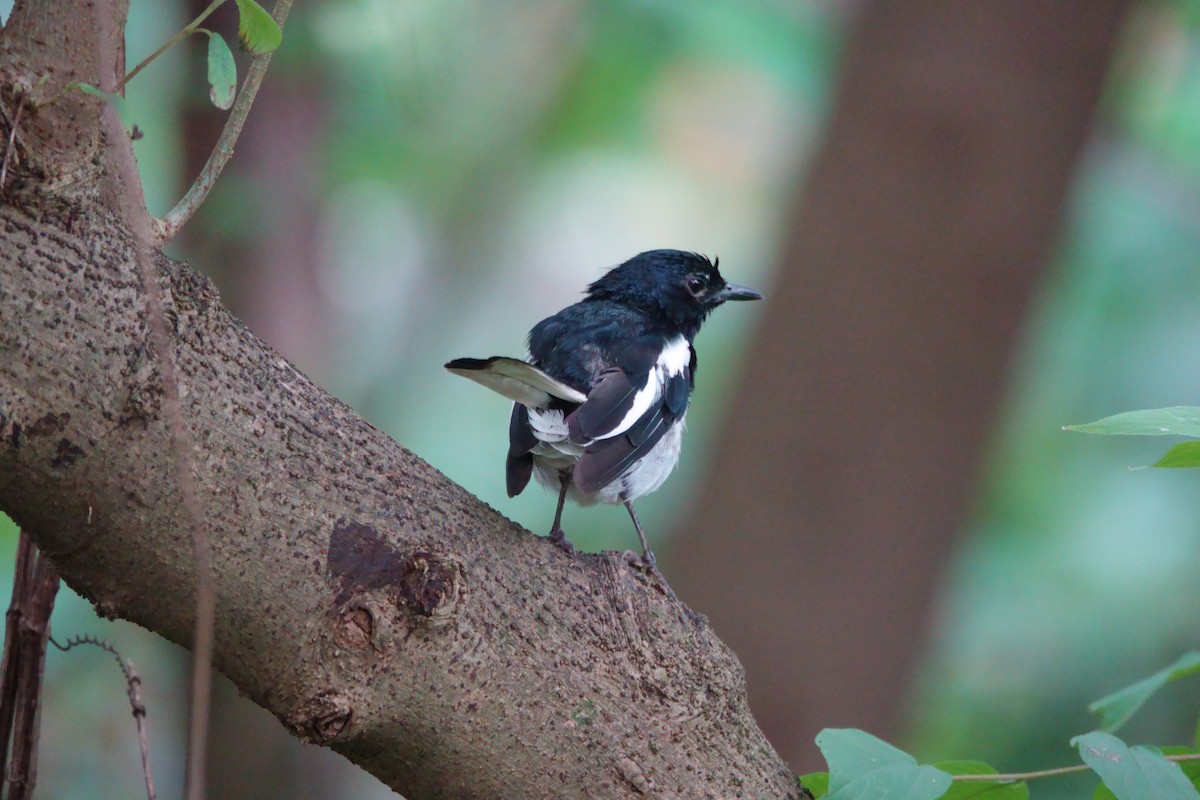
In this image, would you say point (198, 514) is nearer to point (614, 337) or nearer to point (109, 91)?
point (109, 91)

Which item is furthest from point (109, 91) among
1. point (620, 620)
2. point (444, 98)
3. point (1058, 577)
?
point (1058, 577)

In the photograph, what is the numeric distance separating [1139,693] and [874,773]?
1.72 ft

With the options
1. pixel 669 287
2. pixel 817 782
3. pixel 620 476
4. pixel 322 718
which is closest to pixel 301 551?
pixel 322 718

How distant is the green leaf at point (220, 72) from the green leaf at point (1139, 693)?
5.42 feet

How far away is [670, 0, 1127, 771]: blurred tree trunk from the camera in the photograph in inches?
197

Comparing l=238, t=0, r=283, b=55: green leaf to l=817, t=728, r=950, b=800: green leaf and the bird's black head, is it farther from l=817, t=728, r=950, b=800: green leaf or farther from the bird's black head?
the bird's black head

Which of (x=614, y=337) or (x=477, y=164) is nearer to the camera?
(x=614, y=337)

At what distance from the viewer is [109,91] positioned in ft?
4.75

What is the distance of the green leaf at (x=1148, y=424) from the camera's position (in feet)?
4.62

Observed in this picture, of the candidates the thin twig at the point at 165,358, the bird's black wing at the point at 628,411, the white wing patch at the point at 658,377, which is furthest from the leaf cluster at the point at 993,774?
the white wing patch at the point at 658,377

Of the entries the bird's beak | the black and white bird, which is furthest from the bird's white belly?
the bird's beak

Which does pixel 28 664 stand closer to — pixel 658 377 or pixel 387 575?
pixel 387 575

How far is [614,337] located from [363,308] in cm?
422

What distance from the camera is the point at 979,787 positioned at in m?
1.79
